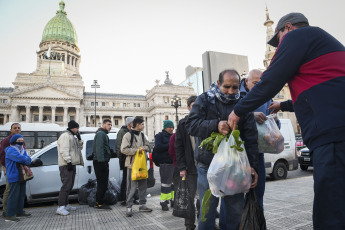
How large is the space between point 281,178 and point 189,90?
2132 inches

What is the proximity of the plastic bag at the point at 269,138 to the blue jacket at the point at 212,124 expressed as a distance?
0.51 m

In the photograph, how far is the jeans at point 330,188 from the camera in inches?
57.5

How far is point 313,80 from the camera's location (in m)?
1.68

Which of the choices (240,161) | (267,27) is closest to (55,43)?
(267,27)

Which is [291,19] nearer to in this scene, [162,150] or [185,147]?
[185,147]

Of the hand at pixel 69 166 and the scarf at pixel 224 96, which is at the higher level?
the scarf at pixel 224 96

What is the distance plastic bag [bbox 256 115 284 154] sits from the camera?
9.39 feet

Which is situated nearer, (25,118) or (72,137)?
(72,137)

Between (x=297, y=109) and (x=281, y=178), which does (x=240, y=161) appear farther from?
(x=281, y=178)

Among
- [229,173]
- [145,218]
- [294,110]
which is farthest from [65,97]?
[294,110]

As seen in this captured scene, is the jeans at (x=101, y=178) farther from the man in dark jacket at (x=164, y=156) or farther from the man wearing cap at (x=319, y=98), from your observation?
the man wearing cap at (x=319, y=98)

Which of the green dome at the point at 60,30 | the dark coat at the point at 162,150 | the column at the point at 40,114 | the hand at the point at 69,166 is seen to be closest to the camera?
the hand at the point at 69,166

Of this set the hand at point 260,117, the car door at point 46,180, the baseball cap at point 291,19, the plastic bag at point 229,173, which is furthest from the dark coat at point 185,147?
the car door at point 46,180

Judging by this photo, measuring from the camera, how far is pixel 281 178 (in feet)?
28.7
